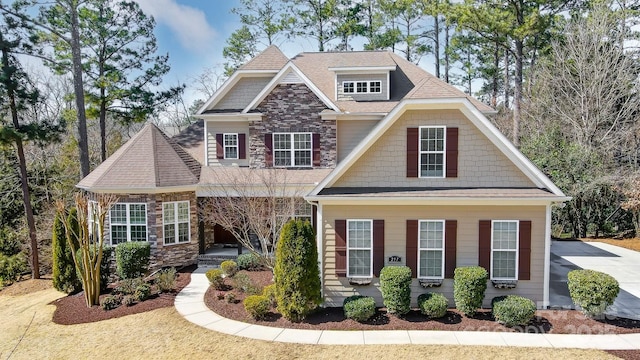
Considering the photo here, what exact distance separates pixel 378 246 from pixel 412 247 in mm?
1032

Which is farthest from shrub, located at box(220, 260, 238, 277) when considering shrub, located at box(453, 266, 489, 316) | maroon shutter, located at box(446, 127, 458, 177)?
maroon shutter, located at box(446, 127, 458, 177)

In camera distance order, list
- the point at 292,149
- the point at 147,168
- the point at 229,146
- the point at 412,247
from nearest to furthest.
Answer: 1. the point at 412,247
2. the point at 147,168
3. the point at 292,149
4. the point at 229,146

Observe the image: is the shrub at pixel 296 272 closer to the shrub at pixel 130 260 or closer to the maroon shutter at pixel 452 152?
the maroon shutter at pixel 452 152

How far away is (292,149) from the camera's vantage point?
1733 centimetres

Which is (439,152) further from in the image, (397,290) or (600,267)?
(600,267)

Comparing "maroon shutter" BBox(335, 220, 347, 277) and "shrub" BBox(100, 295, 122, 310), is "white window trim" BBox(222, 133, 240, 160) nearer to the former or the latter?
"shrub" BBox(100, 295, 122, 310)

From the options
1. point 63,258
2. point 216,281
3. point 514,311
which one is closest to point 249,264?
point 216,281

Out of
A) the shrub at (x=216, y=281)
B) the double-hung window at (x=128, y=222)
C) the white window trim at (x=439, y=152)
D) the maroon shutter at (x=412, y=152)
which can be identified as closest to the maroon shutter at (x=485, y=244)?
the white window trim at (x=439, y=152)

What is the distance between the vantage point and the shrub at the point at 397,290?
10.4 meters

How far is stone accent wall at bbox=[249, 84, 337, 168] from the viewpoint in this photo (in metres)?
17.0

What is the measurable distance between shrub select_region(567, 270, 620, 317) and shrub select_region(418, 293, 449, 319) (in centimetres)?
362

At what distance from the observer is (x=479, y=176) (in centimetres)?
1128

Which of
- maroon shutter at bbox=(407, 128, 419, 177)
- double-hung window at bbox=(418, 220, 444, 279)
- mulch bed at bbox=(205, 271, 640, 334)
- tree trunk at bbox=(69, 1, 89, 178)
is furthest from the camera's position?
tree trunk at bbox=(69, 1, 89, 178)

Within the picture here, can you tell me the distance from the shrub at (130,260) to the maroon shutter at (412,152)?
10.6 metres
